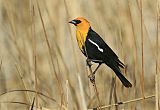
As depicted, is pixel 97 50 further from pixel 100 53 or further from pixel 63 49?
pixel 63 49

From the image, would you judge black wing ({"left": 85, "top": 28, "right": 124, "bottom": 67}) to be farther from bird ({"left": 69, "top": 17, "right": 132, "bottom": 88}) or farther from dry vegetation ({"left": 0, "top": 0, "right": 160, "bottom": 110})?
dry vegetation ({"left": 0, "top": 0, "right": 160, "bottom": 110})

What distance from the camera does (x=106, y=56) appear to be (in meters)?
1.69

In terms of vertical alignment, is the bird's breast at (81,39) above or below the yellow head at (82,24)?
below

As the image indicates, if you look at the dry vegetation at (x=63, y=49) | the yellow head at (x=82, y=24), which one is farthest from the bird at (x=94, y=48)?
the dry vegetation at (x=63, y=49)

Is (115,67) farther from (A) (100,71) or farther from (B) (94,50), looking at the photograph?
(A) (100,71)

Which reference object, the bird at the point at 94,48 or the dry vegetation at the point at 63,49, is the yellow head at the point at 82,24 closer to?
the bird at the point at 94,48

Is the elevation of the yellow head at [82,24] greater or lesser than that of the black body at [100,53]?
greater

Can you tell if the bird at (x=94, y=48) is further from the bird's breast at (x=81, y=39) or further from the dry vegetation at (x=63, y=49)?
the dry vegetation at (x=63, y=49)

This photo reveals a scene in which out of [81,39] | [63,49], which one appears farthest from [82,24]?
[63,49]

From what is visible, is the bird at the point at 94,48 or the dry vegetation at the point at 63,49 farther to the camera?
the dry vegetation at the point at 63,49

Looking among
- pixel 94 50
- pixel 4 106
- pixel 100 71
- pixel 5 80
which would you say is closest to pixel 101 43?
pixel 94 50

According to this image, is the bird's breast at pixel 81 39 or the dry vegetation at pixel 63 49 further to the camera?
the dry vegetation at pixel 63 49

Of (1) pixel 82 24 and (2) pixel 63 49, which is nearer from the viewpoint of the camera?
(1) pixel 82 24

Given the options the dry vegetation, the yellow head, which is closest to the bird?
the yellow head
